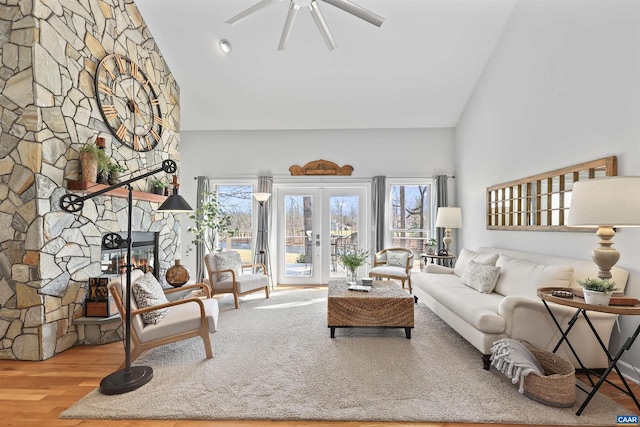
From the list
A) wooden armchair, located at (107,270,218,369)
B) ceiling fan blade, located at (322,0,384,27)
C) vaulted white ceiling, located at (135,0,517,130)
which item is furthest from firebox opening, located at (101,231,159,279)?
ceiling fan blade, located at (322,0,384,27)

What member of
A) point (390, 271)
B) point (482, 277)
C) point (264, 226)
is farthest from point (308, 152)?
point (482, 277)

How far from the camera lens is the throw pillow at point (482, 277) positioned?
11.7ft

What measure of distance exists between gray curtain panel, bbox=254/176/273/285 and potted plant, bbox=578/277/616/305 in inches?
187

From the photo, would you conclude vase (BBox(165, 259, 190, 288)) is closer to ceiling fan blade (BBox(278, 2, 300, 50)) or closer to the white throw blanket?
ceiling fan blade (BBox(278, 2, 300, 50))

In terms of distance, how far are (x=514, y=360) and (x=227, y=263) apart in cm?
384

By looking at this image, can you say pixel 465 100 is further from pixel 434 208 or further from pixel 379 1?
pixel 379 1

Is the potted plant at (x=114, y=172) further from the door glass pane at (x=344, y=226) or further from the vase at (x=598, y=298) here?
the vase at (x=598, y=298)

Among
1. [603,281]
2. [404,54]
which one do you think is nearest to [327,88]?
[404,54]

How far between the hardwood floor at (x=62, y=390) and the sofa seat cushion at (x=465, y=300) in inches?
34.9

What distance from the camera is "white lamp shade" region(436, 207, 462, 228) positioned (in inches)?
212

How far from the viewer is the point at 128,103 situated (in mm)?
4137

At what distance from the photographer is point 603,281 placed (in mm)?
2199

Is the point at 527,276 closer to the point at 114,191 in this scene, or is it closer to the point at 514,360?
the point at 514,360

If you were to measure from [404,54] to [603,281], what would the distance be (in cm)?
385
